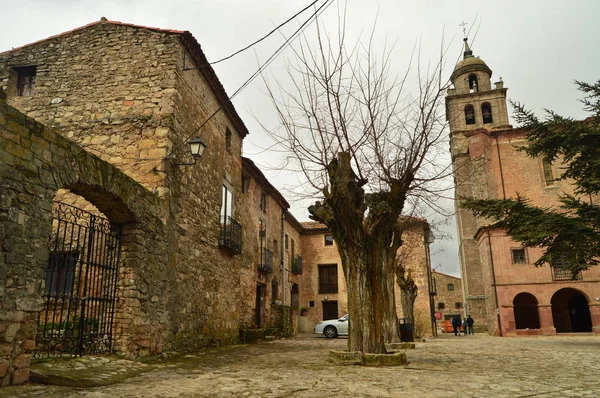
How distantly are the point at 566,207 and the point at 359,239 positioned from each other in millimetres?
9732

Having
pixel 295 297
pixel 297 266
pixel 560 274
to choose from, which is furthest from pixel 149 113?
pixel 560 274

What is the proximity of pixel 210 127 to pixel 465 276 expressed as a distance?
24.6 meters

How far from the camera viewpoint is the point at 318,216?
8.31 meters

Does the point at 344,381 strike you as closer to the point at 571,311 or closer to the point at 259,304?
the point at 259,304

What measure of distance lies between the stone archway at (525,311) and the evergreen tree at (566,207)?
10.3 m

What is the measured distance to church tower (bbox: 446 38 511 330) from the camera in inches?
1131

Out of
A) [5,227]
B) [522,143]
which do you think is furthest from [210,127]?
[522,143]

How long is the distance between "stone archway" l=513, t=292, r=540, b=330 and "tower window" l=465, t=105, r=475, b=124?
54.0 feet

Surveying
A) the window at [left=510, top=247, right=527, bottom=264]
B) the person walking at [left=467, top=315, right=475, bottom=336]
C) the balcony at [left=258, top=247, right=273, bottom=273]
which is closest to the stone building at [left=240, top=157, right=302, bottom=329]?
the balcony at [left=258, top=247, right=273, bottom=273]

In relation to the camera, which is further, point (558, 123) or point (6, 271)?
point (558, 123)

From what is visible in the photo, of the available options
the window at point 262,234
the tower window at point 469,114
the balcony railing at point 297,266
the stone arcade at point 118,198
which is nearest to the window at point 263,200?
the window at point 262,234

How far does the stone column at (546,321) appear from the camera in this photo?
2208 centimetres

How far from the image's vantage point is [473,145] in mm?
29266

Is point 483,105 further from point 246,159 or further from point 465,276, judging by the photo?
point 246,159
